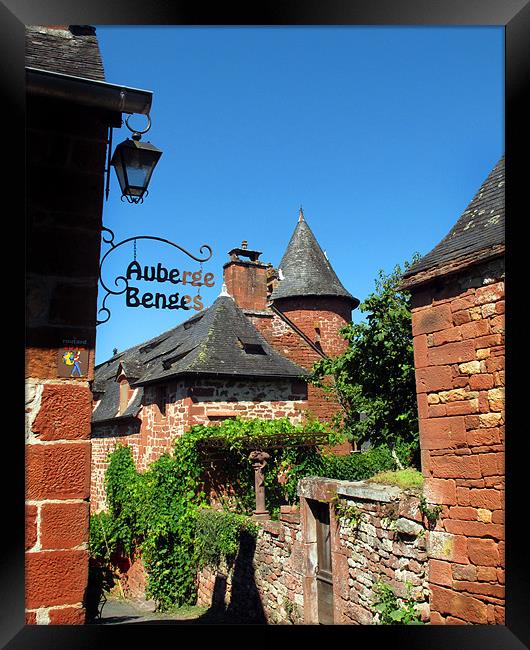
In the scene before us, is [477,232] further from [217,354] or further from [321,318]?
[321,318]

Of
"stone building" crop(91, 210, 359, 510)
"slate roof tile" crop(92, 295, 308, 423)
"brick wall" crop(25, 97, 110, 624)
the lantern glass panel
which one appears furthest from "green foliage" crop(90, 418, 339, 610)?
"brick wall" crop(25, 97, 110, 624)

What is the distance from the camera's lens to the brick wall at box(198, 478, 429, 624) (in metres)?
6.41

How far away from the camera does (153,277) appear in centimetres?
402

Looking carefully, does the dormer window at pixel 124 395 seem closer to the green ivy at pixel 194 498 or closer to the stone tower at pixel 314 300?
the green ivy at pixel 194 498

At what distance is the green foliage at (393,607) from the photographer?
6.20m

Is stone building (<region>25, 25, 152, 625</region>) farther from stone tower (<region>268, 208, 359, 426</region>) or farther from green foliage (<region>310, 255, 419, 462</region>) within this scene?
stone tower (<region>268, 208, 359, 426</region>)

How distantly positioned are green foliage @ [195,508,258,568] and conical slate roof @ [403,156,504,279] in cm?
665

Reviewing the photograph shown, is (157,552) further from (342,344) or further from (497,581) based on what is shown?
(342,344)

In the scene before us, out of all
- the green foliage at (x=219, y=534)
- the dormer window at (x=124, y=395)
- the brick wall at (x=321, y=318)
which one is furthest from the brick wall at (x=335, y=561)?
the brick wall at (x=321, y=318)

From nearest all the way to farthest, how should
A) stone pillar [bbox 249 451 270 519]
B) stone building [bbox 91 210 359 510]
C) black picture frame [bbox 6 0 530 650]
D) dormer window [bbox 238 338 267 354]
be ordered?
black picture frame [bbox 6 0 530 650], stone pillar [bbox 249 451 270 519], stone building [bbox 91 210 359 510], dormer window [bbox 238 338 267 354]

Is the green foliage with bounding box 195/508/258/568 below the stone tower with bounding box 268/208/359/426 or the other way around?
below

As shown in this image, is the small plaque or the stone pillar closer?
the small plaque

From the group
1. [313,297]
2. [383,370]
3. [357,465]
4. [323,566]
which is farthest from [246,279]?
[323,566]

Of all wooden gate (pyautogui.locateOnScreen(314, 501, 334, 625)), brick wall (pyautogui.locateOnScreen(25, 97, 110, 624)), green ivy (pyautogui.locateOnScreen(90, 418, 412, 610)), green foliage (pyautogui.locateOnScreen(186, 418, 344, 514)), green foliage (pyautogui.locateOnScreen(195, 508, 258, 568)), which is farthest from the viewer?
green foliage (pyautogui.locateOnScreen(186, 418, 344, 514))
